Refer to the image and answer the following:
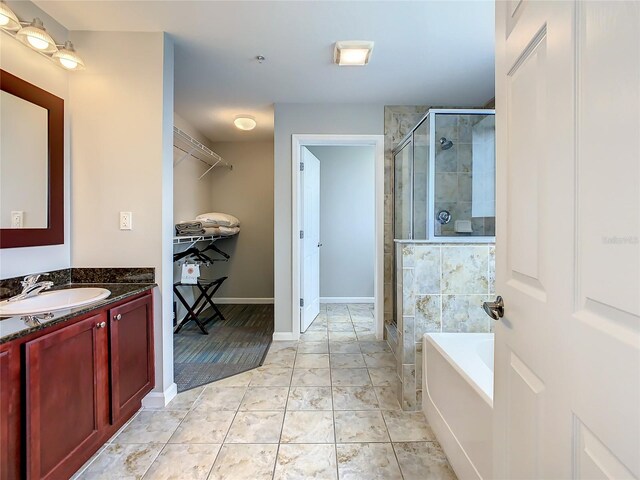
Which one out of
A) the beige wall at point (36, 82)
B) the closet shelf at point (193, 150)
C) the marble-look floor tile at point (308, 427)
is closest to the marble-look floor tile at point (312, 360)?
the marble-look floor tile at point (308, 427)

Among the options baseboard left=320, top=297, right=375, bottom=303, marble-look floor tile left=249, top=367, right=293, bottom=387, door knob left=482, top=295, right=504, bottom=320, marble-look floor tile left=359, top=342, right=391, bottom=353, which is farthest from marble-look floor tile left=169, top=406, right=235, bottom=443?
baseboard left=320, top=297, right=375, bottom=303

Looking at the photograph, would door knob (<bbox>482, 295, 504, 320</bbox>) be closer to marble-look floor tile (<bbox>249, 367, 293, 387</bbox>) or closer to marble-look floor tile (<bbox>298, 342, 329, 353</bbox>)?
marble-look floor tile (<bbox>249, 367, 293, 387</bbox>)

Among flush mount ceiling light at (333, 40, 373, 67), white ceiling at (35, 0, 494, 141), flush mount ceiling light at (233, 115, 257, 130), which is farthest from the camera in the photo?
flush mount ceiling light at (233, 115, 257, 130)

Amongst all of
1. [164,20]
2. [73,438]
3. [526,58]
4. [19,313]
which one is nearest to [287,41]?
[164,20]

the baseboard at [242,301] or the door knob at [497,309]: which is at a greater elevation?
the door knob at [497,309]

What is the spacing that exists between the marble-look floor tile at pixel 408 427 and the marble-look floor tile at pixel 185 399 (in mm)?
1262

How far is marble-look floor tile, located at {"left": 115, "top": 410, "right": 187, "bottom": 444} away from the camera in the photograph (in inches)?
68.0

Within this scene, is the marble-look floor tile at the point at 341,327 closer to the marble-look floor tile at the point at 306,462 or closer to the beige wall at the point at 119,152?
the marble-look floor tile at the point at 306,462

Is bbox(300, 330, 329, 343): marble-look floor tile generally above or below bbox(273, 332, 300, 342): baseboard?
below

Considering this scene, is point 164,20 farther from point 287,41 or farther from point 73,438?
point 73,438

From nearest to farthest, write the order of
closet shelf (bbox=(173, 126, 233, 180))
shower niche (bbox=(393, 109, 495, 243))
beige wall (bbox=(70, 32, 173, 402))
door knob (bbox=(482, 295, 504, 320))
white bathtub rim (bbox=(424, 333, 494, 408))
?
door knob (bbox=(482, 295, 504, 320)) < white bathtub rim (bbox=(424, 333, 494, 408)) < beige wall (bbox=(70, 32, 173, 402)) < shower niche (bbox=(393, 109, 495, 243)) < closet shelf (bbox=(173, 126, 233, 180))

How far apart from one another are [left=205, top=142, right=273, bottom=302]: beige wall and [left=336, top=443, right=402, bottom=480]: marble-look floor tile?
10.8 ft

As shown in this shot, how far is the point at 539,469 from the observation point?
72 centimetres

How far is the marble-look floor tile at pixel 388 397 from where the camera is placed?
6.68 ft
